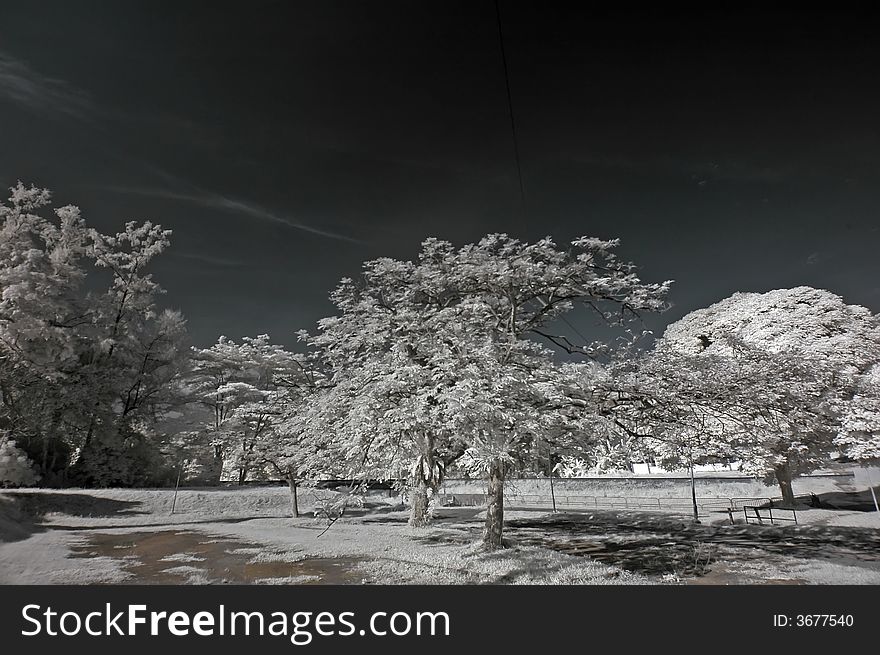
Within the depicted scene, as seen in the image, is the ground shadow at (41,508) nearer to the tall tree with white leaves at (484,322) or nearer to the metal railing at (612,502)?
the tall tree with white leaves at (484,322)

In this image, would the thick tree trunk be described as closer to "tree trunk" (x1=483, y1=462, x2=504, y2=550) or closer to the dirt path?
"tree trunk" (x1=483, y1=462, x2=504, y2=550)

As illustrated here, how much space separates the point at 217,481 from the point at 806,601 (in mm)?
24423

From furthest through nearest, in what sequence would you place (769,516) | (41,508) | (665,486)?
1. (665,486)
2. (769,516)
3. (41,508)

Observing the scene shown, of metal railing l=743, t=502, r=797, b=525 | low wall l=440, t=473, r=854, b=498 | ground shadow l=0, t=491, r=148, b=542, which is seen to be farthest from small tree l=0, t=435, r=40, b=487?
metal railing l=743, t=502, r=797, b=525

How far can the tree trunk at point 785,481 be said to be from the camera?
14.9 meters

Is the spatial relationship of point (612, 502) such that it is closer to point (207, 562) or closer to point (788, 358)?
point (788, 358)

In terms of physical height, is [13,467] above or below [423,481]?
above

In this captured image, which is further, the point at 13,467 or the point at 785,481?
the point at 785,481

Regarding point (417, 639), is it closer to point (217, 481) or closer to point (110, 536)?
point (110, 536)

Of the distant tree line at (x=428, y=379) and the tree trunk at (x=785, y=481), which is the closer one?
the distant tree line at (x=428, y=379)

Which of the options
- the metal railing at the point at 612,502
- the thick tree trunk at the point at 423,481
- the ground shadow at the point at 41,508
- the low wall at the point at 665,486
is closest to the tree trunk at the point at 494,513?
the thick tree trunk at the point at 423,481

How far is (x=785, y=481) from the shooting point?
49.8 feet

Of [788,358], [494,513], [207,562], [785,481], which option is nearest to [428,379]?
[494,513]

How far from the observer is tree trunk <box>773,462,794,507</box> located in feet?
48.9
